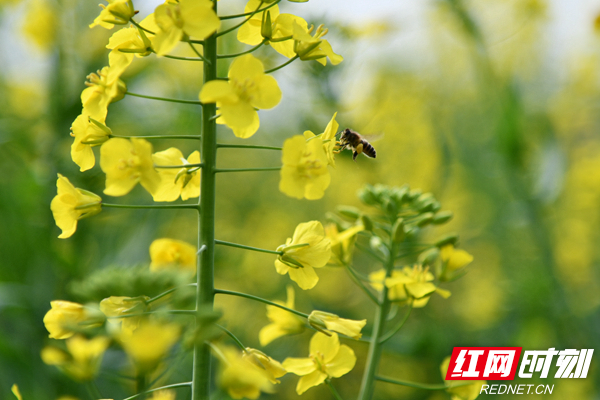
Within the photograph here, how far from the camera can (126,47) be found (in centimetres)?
86

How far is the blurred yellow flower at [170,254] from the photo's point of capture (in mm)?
1069

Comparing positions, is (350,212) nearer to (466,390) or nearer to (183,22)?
(466,390)

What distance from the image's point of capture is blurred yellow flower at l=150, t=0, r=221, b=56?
0.75 metres

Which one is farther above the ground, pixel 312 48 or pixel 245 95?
pixel 312 48

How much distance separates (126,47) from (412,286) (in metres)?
0.79

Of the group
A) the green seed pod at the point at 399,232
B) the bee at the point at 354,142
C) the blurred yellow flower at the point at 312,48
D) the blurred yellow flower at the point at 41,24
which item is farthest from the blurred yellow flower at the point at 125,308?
the blurred yellow flower at the point at 41,24

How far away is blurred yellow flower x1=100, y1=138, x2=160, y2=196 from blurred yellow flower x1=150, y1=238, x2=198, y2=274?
32cm

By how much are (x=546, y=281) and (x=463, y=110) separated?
73.9 inches

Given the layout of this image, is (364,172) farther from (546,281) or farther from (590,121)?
(590,121)

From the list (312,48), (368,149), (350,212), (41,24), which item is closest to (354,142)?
(368,149)

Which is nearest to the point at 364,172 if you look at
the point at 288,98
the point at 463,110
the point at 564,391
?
the point at 288,98

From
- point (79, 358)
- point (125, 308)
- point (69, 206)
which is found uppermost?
point (69, 206)

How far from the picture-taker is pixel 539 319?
105 inches

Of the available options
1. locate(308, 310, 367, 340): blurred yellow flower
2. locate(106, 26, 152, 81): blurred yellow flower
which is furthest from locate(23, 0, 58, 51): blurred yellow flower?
locate(308, 310, 367, 340): blurred yellow flower
